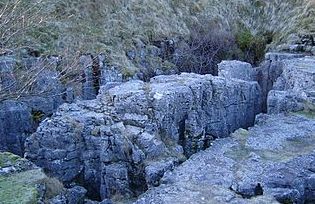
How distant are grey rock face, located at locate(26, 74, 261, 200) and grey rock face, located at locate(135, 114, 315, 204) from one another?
1.53 metres

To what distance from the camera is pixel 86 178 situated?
837 inches

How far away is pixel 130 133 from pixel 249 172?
Answer: 18.5 ft

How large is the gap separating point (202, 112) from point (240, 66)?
799cm

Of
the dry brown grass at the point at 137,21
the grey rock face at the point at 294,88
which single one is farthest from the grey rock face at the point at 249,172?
the dry brown grass at the point at 137,21

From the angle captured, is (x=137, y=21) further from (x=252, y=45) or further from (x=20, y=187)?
(x=20, y=187)

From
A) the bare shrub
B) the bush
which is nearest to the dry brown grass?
the bush

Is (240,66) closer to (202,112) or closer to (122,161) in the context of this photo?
(202,112)

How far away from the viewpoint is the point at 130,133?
2089cm

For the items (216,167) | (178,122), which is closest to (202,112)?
(178,122)

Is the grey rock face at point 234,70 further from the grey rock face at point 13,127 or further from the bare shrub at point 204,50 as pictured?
the grey rock face at point 13,127

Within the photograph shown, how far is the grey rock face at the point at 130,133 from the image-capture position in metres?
20.2

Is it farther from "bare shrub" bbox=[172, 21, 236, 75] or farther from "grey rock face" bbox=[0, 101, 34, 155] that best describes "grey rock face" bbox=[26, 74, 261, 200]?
"bare shrub" bbox=[172, 21, 236, 75]

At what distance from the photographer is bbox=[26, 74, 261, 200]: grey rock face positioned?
2022cm

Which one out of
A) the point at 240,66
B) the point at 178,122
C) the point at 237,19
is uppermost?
the point at 237,19
